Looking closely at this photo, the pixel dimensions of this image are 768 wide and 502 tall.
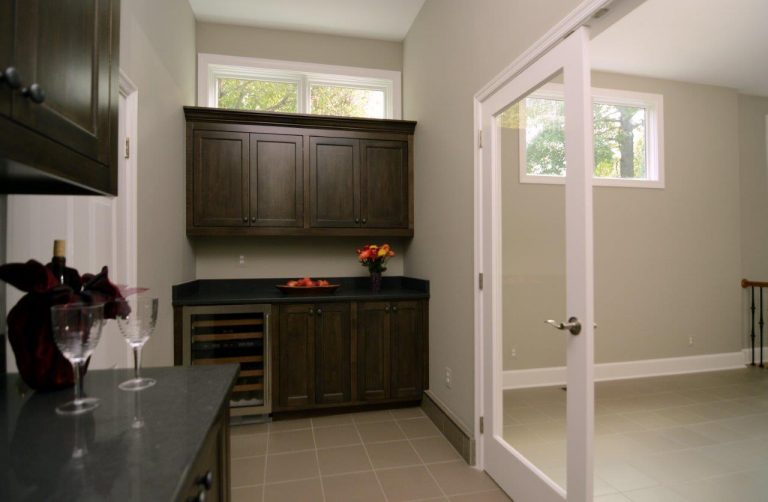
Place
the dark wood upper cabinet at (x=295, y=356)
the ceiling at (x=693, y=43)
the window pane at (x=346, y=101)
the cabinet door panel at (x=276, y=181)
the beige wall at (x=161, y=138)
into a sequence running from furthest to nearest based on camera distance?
the window pane at (x=346, y=101) → the cabinet door panel at (x=276, y=181) → the dark wood upper cabinet at (x=295, y=356) → the ceiling at (x=693, y=43) → the beige wall at (x=161, y=138)

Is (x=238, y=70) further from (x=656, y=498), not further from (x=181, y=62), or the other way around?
(x=656, y=498)

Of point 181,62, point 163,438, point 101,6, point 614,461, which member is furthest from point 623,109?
point 163,438

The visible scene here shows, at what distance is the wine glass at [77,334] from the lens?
3.02ft

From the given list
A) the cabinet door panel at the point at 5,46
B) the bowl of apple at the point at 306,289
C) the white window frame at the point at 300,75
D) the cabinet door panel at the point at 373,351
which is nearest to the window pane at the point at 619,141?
the white window frame at the point at 300,75

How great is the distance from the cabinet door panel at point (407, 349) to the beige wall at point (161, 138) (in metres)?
1.72

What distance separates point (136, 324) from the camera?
1.14 metres

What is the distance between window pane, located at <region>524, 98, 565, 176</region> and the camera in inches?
68.2

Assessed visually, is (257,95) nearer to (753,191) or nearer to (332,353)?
(332,353)

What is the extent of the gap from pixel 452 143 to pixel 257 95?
6.98 ft

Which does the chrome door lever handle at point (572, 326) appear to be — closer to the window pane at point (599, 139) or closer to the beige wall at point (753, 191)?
the window pane at point (599, 139)

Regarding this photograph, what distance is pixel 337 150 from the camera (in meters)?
3.53

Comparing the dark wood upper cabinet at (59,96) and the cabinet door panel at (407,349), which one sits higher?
the dark wood upper cabinet at (59,96)

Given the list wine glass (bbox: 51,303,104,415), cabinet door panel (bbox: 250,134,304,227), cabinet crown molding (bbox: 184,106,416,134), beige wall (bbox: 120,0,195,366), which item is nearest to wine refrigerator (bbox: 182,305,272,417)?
beige wall (bbox: 120,0,195,366)

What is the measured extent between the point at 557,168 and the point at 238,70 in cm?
319
